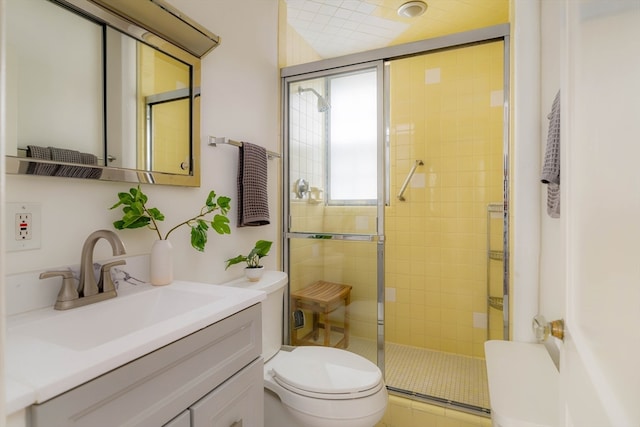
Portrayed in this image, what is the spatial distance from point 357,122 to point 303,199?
60cm

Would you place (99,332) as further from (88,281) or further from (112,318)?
(88,281)

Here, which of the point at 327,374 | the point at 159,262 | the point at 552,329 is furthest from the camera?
the point at 327,374

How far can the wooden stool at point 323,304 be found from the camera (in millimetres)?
2067

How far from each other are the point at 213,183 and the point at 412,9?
1.63 metres

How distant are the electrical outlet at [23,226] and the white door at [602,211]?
1241mm

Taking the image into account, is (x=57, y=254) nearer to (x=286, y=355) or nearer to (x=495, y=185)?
(x=286, y=355)

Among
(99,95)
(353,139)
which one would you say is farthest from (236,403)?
(353,139)

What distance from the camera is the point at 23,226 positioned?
2.77 ft

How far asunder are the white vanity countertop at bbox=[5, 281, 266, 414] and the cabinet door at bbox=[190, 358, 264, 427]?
195 millimetres

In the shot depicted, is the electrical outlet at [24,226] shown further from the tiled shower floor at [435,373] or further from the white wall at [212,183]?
the tiled shower floor at [435,373]

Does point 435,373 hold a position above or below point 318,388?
below

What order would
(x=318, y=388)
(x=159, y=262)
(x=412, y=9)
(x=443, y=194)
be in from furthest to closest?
1. (x=443, y=194)
2. (x=412, y=9)
3. (x=318, y=388)
4. (x=159, y=262)

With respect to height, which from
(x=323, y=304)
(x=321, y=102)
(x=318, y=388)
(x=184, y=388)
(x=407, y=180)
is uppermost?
(x=321, y=102)

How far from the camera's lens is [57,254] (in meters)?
0.92
